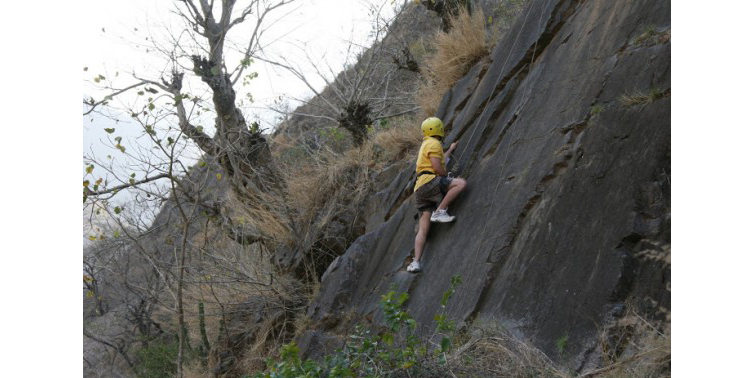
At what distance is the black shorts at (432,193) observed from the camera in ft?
24.6

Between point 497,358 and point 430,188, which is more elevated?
point 430,188

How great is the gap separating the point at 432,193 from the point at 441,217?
1.02 feet

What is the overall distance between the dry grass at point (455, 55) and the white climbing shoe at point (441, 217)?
3.37 m

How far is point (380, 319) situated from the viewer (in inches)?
316

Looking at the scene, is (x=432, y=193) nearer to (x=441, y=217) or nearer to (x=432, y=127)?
(x=441, y=217)

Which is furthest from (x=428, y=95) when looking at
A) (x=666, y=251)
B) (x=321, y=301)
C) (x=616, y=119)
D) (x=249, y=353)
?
(x=666, y=251)

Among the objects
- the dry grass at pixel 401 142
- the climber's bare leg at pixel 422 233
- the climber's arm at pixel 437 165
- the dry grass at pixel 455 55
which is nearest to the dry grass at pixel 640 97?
the climber's arm at pixel 437 165

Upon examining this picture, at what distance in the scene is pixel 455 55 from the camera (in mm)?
10336

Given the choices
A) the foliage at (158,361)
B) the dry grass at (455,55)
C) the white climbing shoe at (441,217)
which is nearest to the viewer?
the white climbing shoe at (441,217)

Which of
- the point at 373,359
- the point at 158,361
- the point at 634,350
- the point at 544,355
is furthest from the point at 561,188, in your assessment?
the point at 158,361

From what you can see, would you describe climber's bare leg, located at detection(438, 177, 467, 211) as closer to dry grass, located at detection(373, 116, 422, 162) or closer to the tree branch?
dry grass, located at detection(373, 116, 422, 162)

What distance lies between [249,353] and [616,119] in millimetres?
7109

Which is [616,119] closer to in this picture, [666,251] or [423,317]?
[666,251]

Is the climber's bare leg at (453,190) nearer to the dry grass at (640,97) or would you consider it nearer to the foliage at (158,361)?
the dry grass at (640,97)
